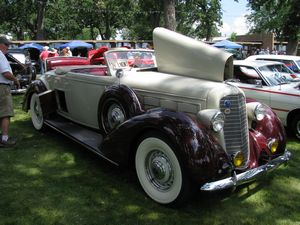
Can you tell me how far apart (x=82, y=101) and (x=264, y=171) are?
10.5 feet

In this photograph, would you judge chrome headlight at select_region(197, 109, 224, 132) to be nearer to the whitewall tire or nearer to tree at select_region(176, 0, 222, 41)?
the whitewall tire

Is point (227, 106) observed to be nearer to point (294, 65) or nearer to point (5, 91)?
point (5, 91)

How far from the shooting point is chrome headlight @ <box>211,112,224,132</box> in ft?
11.5

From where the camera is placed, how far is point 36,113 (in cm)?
677

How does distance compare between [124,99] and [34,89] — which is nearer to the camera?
[124,99]

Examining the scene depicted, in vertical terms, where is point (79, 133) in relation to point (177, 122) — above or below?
below

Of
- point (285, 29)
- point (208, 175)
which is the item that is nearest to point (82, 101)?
point (208, 175)

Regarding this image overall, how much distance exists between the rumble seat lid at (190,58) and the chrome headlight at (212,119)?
2.38ft

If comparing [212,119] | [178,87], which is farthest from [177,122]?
[178,87]

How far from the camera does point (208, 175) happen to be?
3285 mm

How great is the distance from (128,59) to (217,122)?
2.26 meters

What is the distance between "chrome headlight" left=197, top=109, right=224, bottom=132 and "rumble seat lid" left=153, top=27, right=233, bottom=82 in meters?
0.72

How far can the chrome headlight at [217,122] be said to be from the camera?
3514 millimetres

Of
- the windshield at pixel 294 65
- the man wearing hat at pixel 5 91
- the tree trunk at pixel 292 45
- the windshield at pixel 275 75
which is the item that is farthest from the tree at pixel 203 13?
the man wearing hat at pixel 5 91
